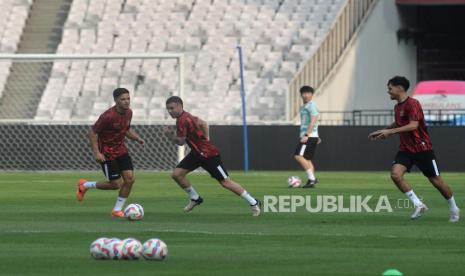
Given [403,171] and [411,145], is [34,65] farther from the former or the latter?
[403,171]

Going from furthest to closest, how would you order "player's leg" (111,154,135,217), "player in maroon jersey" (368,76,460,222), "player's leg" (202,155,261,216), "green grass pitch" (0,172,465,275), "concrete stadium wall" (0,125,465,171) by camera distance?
"concrete stadium wall" (0,125,465,171) < "player's leg" (202,155,261,216) < "player's leg" (111,154,135,217) < "player in maroon jersey" (368,76,460,222) < "green grass pitch" (0,172,465,275)

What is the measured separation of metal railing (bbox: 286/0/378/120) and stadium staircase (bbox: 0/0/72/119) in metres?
7.33

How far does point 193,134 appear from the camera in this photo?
779 inches

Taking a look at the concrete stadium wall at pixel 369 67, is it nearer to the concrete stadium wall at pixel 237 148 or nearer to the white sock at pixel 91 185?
the concrete stadium wall at pixel 237 148

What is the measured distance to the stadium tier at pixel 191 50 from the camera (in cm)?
4106

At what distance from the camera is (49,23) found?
45219 mm

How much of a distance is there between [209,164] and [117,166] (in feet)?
4.16

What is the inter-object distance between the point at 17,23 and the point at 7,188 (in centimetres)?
1845

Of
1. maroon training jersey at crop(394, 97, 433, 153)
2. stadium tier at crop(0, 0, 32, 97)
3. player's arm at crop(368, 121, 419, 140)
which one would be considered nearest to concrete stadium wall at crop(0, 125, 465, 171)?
stadium tier at crop(0, 0, 32, 97)

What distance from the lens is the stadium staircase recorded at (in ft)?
134

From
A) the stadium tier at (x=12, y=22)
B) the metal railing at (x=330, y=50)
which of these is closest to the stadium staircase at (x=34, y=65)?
the stadium tier at (x=12, y=22)

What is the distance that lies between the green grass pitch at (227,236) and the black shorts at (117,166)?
1.99 ft

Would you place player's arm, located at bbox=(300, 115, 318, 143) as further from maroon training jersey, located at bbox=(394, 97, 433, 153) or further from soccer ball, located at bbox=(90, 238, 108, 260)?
soccer ball, located at bbox=(90, 238, 108, 260)

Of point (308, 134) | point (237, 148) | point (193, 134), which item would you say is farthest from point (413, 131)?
point (237, 148)
